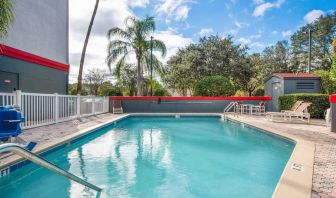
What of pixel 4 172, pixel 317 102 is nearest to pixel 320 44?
pixel 317 102

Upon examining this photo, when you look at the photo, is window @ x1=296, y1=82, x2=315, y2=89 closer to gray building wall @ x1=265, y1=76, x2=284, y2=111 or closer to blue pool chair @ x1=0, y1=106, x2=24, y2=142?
gray building wall @ x1=265, y1=76, x2=284, y2=111

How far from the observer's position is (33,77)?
963cm

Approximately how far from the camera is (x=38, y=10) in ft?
32.4

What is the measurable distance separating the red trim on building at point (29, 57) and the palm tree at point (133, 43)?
16.7 feet

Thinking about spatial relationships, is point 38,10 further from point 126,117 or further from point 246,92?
point 246,92

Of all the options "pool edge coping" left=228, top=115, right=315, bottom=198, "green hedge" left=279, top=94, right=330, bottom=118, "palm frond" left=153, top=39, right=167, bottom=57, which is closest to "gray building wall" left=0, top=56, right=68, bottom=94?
"palm frond" left=153, top=39, right=167, bottom=57

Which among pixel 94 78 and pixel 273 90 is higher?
pixel 94 78

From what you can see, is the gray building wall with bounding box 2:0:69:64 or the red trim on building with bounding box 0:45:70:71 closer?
the red trim on building with bounding box 0:45:70:71

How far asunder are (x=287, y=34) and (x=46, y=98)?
34236 millimetres

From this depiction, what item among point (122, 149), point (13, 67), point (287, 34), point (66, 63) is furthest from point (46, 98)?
point (287, 34)

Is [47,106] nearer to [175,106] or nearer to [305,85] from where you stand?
[175,106]

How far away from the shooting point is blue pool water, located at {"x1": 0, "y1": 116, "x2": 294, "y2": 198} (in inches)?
138

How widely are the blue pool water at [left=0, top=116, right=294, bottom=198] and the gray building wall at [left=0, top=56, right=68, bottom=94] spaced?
13.2 feet

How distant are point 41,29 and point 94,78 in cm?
2379
